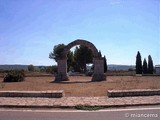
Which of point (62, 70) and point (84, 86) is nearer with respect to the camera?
point (84, 86)

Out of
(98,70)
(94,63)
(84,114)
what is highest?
(94,63)

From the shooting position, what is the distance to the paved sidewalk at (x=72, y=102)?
10805mm

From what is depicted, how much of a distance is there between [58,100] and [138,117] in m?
4.47

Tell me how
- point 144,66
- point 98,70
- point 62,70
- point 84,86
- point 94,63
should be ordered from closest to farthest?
point 84,86 → point 98,70 → point 94,63 → point 62,70 → point 144,66

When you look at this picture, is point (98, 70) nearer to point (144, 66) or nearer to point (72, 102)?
point (72, 102)

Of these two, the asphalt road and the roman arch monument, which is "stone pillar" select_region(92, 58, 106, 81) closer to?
the roman arch monument

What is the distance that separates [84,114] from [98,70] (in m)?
21.0

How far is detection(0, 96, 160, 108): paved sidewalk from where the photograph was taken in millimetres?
10805

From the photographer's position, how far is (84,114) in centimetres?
937

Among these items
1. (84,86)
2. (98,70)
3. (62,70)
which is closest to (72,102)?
(84,86)

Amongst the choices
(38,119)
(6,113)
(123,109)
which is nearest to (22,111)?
(6,113)

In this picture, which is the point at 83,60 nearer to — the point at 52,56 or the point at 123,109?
the point at 52,56

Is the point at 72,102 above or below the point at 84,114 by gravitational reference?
above

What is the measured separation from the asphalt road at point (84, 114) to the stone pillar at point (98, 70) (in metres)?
19.6
